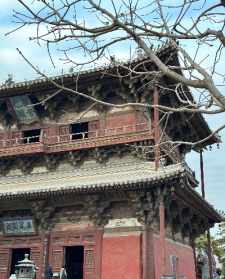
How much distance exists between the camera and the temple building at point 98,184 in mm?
15055

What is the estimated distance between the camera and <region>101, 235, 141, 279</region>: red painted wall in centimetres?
1490

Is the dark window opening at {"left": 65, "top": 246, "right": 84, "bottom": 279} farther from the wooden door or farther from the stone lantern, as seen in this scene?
the stone lantern

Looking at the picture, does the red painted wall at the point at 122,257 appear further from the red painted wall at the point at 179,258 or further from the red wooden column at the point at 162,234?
the red wooden column at the point at 162,234

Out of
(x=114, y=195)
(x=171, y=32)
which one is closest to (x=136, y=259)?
(x=114, y=195)

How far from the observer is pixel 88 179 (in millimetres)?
16703

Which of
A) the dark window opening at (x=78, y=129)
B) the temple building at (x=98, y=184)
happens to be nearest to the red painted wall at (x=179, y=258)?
the temple building at (x=98, y=184)

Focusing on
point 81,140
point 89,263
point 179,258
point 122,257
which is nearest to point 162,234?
point 122,257

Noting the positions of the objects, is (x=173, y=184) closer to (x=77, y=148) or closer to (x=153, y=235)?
(x=153, y=235)

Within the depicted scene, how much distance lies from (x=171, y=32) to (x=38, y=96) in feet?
44.8

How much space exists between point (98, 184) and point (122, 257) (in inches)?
108

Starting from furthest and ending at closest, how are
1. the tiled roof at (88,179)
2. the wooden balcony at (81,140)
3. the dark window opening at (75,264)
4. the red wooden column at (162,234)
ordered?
the dark window opening at (75,264), the wooden balcony at (81,140), the tiled roof at (88,179), the red wooden column at (162,234)

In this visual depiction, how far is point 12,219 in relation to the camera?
17.1m

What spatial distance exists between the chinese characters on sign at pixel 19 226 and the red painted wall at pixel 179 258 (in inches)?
189

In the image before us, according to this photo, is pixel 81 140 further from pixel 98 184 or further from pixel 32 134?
pixel 32 134
